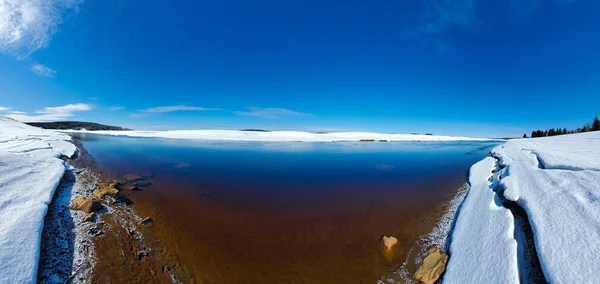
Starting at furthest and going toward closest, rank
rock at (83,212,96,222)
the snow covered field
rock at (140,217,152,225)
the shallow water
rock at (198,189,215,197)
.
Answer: rock at (198,189,215,197) → rock at (140,217,152,225) → rock at (83,212,96,222) → the shallow water → the snow covered field

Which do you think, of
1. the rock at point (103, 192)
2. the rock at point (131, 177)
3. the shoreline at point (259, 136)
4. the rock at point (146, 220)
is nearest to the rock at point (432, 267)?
the rock at point (146, 220)

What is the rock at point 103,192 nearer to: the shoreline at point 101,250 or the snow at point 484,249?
the shoreline at point 101,250

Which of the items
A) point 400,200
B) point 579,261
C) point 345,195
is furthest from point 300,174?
point 579,261

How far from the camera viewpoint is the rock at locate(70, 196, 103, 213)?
141 inches

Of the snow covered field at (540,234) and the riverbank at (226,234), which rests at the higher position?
the snow covered field at (540,234)

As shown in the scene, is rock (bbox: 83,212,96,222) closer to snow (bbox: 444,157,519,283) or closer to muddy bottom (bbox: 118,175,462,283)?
muddy bottom (bbox: 118,175,462,283)

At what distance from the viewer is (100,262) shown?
249 cm

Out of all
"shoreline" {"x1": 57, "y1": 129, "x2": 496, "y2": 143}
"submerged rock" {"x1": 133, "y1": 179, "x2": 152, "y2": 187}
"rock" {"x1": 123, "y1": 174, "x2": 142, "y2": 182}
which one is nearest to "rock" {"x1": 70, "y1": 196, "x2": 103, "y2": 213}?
"submerged rock" {"x1": 133, "y1": 179, "x2": 152, "y2": 187}

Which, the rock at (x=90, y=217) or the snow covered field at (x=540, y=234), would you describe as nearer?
the snow covered field at (x=540, y=234)

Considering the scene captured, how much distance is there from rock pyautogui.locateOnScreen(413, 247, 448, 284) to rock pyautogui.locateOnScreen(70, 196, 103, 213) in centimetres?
504

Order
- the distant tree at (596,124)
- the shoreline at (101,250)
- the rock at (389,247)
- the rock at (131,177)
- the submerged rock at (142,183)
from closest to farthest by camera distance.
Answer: the shoreline at (101,250)
the rock at (389,247)
the submerged rock at (142,183)
the rock at (131,177)
the distant tree at (596,124)

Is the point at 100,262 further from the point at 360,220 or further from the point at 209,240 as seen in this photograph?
the point at 360,220

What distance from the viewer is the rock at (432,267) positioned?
2.38 meters

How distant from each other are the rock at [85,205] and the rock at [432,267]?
16.5ft
